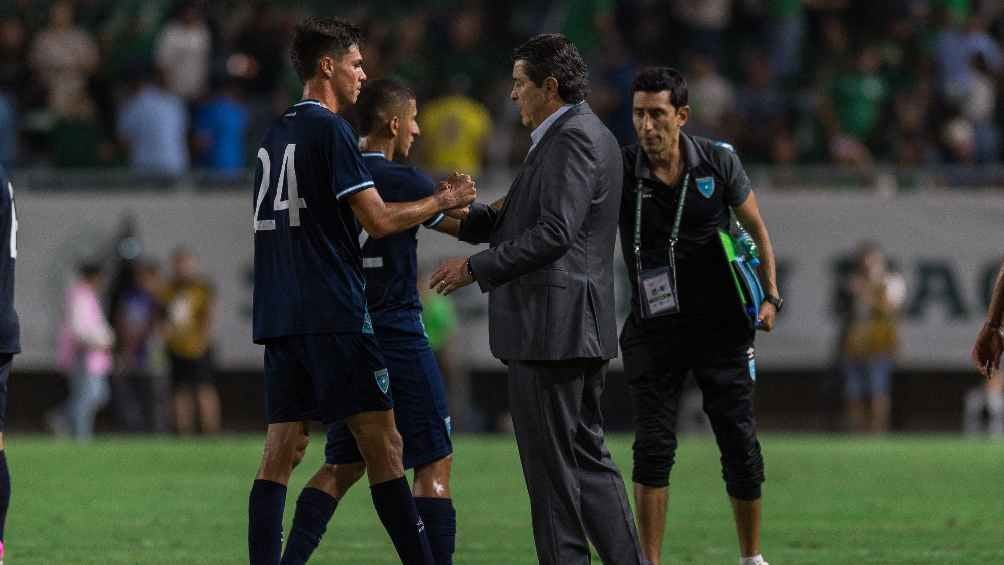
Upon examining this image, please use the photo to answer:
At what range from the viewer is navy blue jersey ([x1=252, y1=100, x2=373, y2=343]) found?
7355 millimetres

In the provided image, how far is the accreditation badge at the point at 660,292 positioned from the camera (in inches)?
344

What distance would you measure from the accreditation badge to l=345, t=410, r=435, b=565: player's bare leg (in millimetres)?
1791

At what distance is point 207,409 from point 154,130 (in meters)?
3.37

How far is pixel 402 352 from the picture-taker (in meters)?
8.34

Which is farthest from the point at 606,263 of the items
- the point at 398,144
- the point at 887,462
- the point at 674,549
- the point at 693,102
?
the point at 693,102

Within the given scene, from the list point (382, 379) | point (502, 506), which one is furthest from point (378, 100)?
point (502, 506)

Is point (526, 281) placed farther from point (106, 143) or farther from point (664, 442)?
point (106, 143)

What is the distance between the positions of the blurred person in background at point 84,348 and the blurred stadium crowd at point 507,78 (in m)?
1.79

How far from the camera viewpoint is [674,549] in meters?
9.92

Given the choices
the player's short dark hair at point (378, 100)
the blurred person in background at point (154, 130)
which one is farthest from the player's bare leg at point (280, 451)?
the blurred person in background at point (154, 130)

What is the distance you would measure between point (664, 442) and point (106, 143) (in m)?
14.5

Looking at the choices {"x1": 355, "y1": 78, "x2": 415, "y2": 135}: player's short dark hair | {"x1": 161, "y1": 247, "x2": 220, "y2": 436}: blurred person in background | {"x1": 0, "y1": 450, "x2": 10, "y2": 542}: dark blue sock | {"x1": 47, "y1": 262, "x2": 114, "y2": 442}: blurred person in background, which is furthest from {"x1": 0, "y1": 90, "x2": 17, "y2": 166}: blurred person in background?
{"x1": 355, "y1": 78, "x2": 415, "y2": 135}: player's short dark hair

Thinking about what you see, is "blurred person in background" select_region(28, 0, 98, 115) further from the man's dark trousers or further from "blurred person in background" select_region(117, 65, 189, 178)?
the man's dark trousers

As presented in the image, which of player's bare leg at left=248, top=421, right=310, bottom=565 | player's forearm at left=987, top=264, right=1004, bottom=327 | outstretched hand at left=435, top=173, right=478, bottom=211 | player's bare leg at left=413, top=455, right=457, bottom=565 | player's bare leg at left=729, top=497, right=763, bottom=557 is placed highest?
outstretched hand at left=435, top=173, right=478, bottom=211
